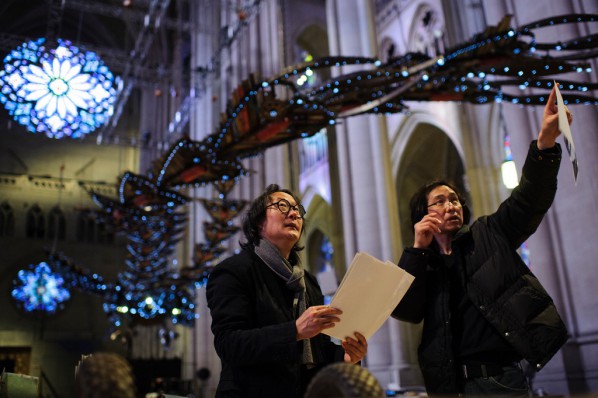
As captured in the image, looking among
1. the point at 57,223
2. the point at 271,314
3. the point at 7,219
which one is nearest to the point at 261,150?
the point at 271,314

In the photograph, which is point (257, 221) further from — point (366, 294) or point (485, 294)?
point (485, 294)

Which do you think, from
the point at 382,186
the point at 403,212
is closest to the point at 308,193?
the point at 403,212

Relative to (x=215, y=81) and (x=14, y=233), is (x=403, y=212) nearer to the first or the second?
(x=215, y=81)

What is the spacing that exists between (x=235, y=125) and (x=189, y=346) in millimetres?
15122

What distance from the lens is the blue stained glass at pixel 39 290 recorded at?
22250 millimetres

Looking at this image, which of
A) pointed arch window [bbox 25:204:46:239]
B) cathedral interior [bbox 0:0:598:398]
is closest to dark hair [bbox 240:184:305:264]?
cathedral interior [bbox 0:0:598:398]

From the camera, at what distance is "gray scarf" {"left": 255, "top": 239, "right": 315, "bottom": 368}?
6.90 ft

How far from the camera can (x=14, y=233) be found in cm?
2286

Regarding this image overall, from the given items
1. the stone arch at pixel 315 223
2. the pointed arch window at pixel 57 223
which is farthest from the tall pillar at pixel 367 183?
the pointed arch window at pixel 57 223

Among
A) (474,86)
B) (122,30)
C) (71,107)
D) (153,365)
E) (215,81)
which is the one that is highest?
(122,30)

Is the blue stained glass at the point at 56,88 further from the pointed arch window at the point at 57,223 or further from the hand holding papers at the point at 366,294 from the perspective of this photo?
the pointed arch window at the point at 57,223

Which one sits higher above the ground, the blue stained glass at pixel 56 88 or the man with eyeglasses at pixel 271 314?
the blue stained glass at pixel 56 88

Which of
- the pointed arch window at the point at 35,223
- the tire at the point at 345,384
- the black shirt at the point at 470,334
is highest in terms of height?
the pointed arch window at the point at 35,223

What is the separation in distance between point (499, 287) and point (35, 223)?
24.1m
